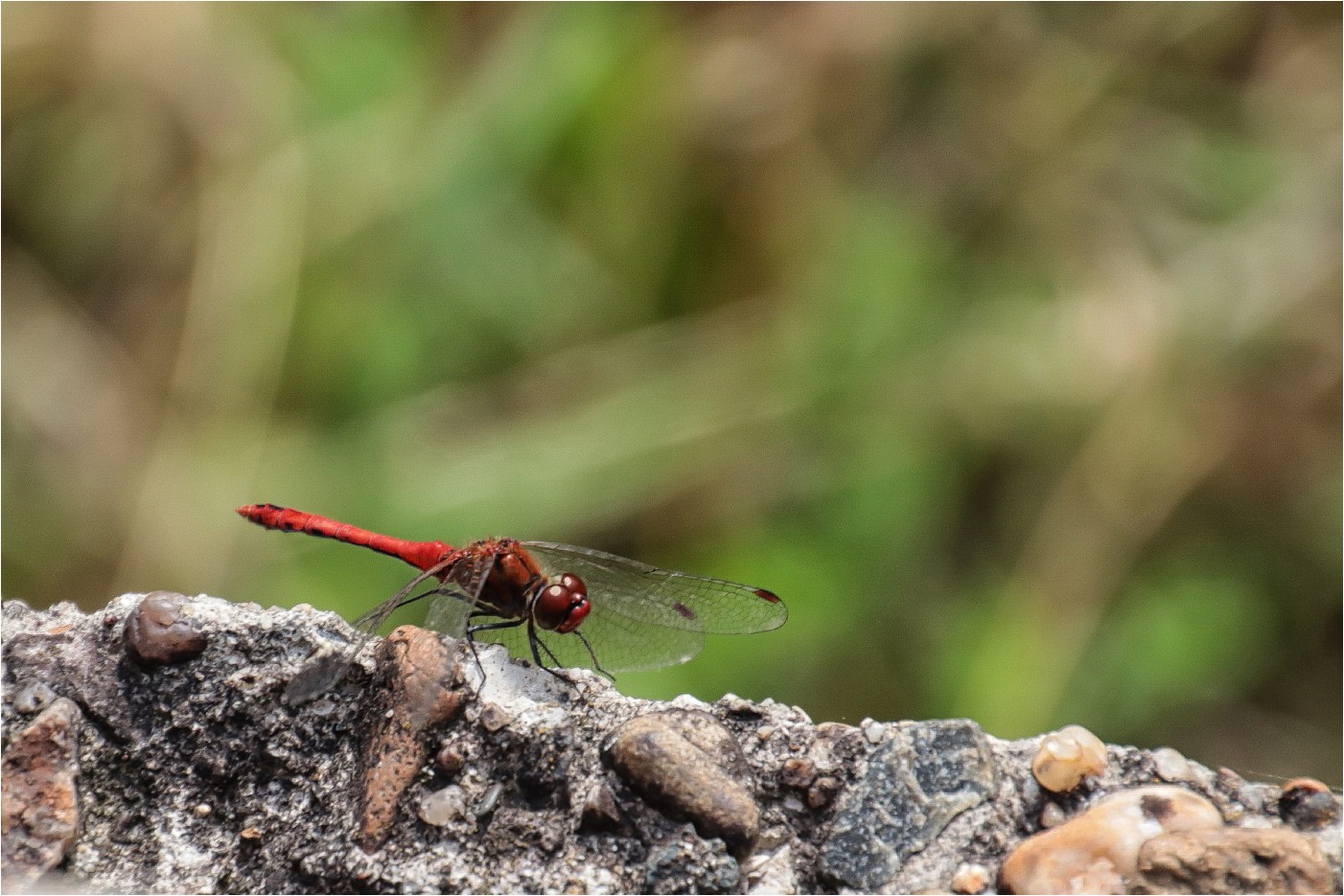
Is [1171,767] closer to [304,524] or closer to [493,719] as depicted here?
[493,719]

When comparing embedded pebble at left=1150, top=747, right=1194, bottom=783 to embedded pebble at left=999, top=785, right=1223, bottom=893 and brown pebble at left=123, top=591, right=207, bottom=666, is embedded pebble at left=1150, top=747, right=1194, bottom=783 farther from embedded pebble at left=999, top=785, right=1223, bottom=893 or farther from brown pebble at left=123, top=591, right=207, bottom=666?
brown pebble at left=123, top=591, right=207, bottom=666

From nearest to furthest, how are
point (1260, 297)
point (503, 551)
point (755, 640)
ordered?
1. point (503, 551)
2. point (755, 640)
3. point (1260, 297)

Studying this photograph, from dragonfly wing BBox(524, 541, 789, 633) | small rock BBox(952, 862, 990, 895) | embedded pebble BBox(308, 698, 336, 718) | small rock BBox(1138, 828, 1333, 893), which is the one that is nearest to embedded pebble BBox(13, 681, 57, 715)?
embedded pebble BBox(308, 698, 336, 718)

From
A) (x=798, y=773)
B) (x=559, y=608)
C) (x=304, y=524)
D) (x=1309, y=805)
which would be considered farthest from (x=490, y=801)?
(x=304, y=524)

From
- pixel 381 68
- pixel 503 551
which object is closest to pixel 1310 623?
pixel 503 551

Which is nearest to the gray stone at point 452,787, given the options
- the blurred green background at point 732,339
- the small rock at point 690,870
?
the small rock at point 690,870

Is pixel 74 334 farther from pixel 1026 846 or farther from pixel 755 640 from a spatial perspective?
pixel 1026 846
